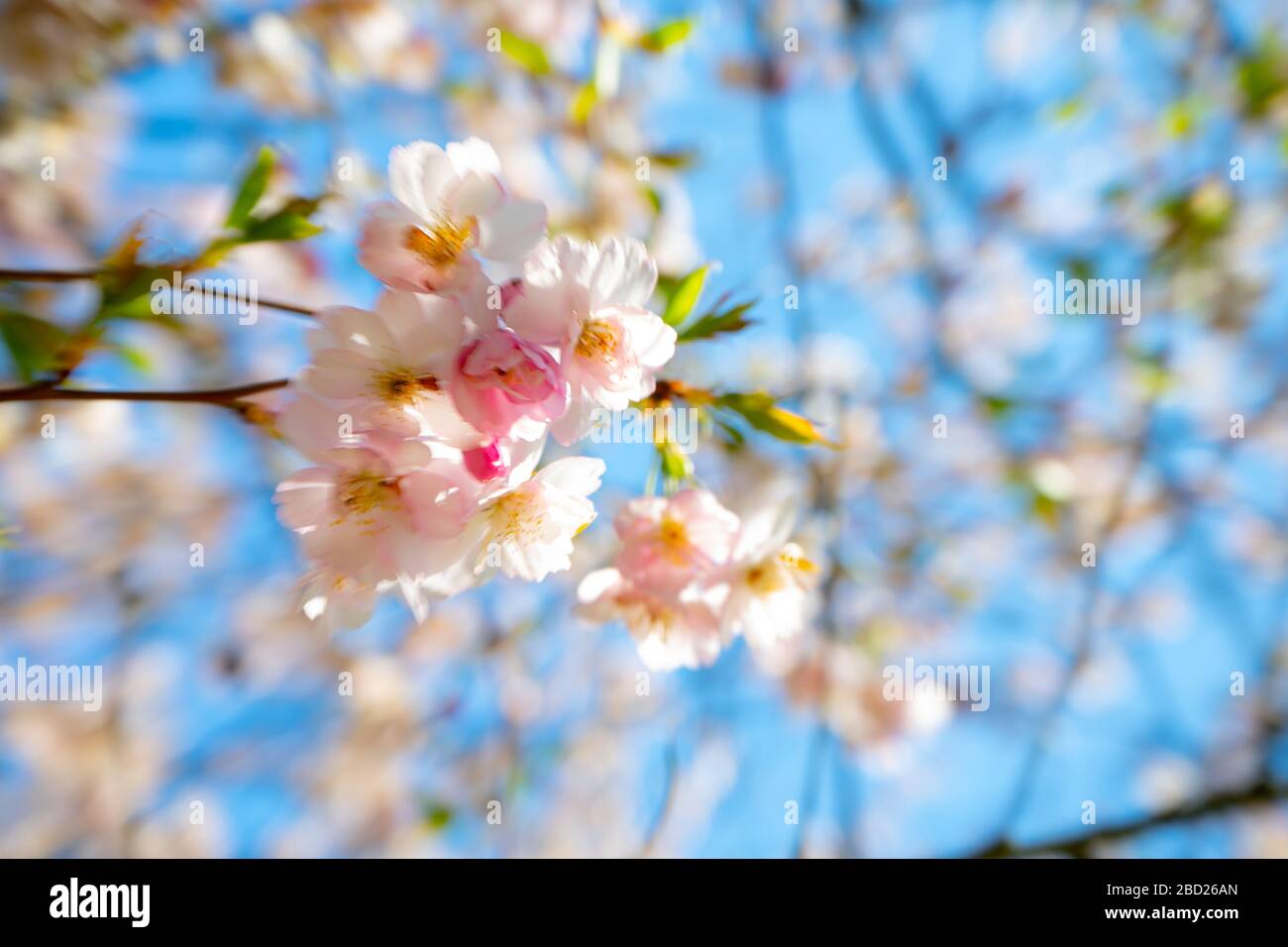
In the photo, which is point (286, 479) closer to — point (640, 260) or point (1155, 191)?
point (640, 260)

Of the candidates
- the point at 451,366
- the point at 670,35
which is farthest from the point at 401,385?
the point at 670,35

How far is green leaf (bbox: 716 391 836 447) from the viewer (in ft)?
2.27

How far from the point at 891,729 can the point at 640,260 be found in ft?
7.29

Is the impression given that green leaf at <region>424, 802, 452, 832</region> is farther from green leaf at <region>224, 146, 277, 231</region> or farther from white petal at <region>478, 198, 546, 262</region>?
white petal at <region>478, 198, 546, 262</region>

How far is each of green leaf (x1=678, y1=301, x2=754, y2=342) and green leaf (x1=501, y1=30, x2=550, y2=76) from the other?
27.7 inches

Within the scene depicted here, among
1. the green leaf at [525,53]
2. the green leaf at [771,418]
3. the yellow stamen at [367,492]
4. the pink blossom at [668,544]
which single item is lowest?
the pink blossom at [668,544]

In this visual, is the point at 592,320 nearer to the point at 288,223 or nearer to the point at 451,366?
the point at 451,366

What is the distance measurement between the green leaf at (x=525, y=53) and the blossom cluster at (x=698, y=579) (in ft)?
2.52

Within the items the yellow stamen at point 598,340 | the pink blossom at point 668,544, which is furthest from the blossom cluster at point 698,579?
the yellow stamen at point 598,340

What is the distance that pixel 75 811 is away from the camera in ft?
10.6

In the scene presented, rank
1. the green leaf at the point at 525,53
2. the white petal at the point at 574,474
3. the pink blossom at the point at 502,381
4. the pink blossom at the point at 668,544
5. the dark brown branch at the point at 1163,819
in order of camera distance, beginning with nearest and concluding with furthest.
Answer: the pink blossom at the point at 502,381 → the white petal at the point at 574,474 → the pink blossom at the point at 668,544 → the green leaf at the point at 525,53 → the dark brown branch at the point at 1163,819

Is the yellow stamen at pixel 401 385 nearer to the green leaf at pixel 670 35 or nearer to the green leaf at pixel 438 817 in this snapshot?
the green leaf at pixel 670 35

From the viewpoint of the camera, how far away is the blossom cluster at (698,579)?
0.80 m

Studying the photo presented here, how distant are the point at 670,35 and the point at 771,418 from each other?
2.76 feet
